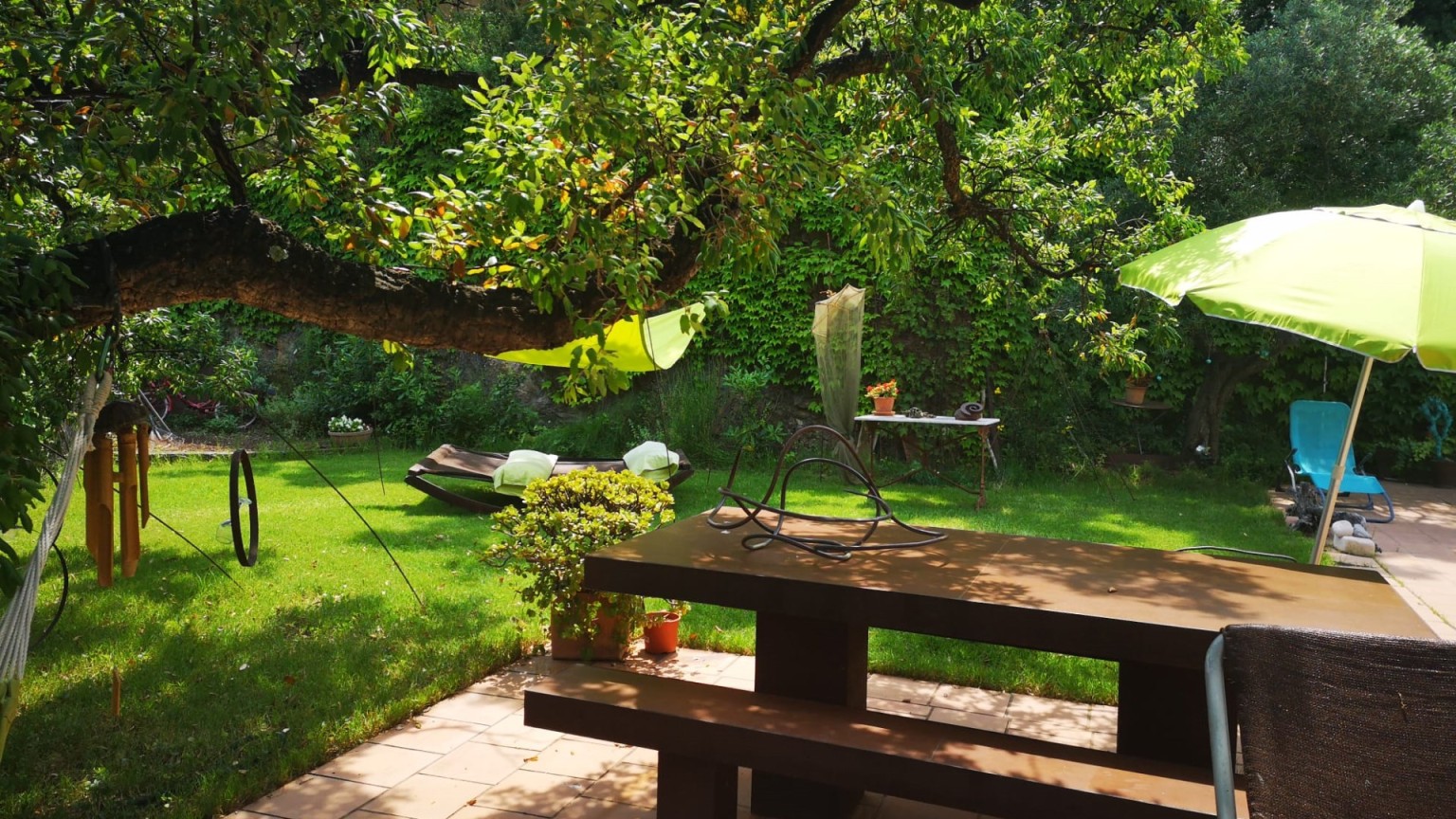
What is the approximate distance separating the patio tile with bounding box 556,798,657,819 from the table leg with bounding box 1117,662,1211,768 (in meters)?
1.31

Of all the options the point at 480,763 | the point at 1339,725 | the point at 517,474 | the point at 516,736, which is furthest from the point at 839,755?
the point at 517,474

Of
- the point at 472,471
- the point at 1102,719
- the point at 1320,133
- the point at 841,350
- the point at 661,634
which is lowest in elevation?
the point at 1102,719

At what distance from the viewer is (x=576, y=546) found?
414 centimetres

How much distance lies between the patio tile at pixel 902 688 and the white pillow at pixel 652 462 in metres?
3.43

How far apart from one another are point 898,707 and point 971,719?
0.88 feet

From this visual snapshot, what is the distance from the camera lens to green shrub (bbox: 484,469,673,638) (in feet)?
13.5

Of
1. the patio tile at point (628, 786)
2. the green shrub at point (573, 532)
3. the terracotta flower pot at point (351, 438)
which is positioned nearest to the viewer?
the patio tile at point (628, 786)

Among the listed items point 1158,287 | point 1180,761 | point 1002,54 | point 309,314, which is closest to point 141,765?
point 309,314

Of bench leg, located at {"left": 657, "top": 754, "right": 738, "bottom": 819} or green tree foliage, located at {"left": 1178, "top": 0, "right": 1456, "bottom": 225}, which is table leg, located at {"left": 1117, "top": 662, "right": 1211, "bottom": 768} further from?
green tree foliage, located at {"left": 1178, "top": 0, "right": 1456, "bottom": 225}

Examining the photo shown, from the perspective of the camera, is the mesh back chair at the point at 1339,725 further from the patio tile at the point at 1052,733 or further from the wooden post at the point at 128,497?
the wooden post at the point at 128,497

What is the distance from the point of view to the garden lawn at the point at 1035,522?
14.2 ft

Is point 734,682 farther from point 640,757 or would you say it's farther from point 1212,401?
point 1212,401

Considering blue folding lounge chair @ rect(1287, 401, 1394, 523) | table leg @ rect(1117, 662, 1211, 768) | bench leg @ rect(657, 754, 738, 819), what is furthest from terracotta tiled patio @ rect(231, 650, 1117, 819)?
blue folding lounge chair @ rect(1287, 401, 1394, 523)

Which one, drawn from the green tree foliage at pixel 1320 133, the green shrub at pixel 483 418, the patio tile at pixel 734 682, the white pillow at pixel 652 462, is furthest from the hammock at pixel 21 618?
the green tree foliage at pixel 1320 133
